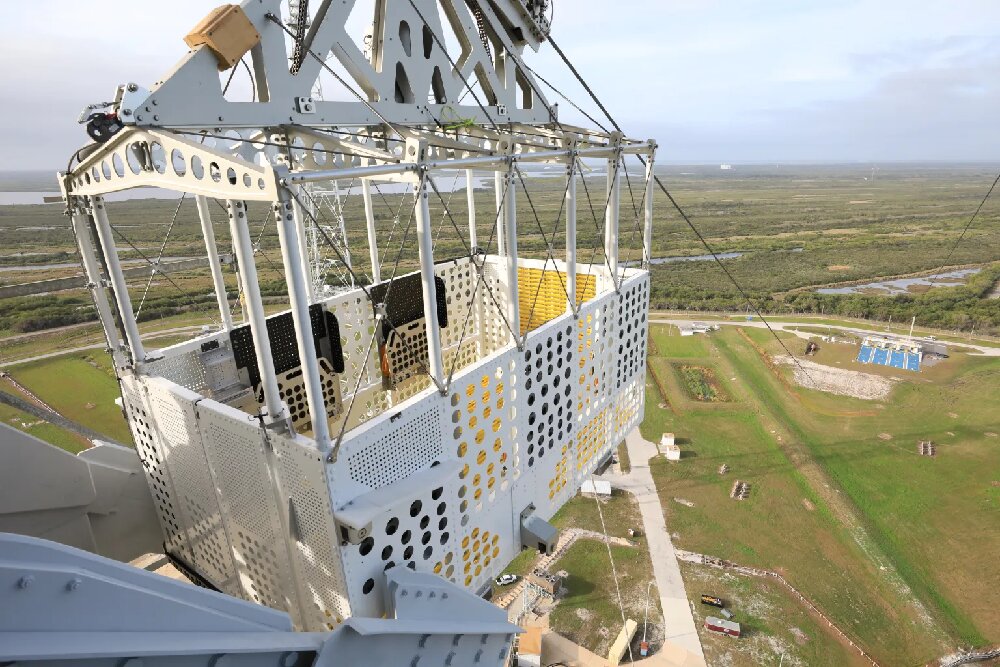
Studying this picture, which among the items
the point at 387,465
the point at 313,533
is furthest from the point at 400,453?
the point at 313,533

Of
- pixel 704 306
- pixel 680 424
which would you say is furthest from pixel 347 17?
pixel 704 306

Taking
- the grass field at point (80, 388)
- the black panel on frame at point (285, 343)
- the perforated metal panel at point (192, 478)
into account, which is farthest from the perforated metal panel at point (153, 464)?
the grass field at point (80, 388)

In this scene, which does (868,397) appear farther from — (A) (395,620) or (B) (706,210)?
(B) (706,210)

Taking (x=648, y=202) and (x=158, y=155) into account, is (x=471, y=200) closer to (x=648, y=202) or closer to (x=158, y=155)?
(x=648, y=202)

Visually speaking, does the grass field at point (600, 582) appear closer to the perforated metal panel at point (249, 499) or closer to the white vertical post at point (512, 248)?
the perforated metal panel at point (249, 499)

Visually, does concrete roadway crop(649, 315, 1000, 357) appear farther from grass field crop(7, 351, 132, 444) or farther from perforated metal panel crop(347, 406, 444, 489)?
perforated metal panel crop(347, 406, 444, 489)

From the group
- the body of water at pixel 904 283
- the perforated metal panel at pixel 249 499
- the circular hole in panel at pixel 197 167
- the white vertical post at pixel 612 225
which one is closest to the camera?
the circular hole in panel at pixel 197 167

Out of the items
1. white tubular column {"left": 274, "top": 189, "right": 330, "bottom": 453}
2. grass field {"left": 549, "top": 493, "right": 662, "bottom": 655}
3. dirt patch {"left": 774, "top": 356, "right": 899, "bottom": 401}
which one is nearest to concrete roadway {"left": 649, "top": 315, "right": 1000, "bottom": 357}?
dirt patch {"left": 774, "top": 356, "right": 899, "bottom": 401}
